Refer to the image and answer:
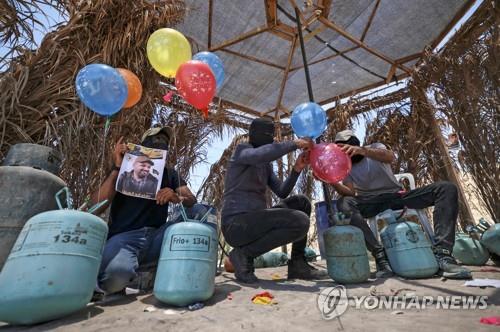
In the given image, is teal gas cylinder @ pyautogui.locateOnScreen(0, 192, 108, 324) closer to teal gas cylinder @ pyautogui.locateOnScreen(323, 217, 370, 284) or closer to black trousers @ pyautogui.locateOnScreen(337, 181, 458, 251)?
teal gas cylinder @ pyautogui.locateOnScreen(323, 217, 370, 284)

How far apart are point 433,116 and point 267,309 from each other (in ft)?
15.6

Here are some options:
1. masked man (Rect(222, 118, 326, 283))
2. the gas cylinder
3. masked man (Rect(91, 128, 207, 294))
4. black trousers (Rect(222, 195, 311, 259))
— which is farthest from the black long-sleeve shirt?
the gas cylinder

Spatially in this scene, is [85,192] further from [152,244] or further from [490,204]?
[490,204]

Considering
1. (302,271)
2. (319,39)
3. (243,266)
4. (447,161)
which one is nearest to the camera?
(243,266)

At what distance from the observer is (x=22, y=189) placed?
5.88 ft

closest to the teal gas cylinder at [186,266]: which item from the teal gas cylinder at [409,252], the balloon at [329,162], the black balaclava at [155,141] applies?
the black balaclava at [155,141]

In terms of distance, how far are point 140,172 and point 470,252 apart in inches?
131

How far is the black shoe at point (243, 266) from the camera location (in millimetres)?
2354

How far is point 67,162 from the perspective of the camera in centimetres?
244

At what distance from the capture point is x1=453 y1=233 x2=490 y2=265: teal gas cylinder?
112 inches

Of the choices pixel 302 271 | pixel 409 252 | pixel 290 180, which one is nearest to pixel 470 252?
pixel 409 252

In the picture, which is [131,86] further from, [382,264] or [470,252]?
[470,252]

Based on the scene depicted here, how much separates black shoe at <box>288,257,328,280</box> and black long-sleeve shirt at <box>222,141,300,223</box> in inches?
25.6

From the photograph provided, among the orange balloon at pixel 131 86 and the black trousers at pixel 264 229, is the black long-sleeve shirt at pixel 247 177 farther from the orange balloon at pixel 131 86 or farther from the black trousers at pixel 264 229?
the orange balloon at pixel 131 86
